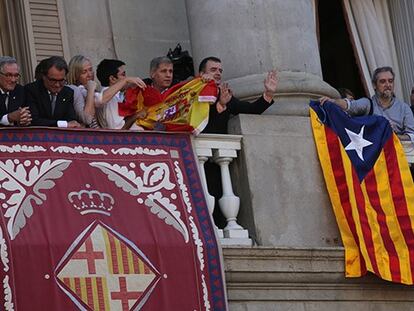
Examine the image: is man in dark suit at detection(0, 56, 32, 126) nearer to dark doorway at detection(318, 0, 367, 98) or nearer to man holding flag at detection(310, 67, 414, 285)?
man holding flag at detection(310, 67, 414, 285)

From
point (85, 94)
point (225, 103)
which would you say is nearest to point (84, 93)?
point (85, 94)

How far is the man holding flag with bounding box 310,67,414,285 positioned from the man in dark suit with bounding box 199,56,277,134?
639 mm

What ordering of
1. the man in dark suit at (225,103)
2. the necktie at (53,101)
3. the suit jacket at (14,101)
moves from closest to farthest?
the suit jacket at (14,101), the necktie at (53,101), the man in dark suit at (225,103)

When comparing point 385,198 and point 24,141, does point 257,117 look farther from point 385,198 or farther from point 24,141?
point 24,141

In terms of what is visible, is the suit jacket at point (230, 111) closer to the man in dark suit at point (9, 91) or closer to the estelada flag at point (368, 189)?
the estelada flag at point (368, 189)

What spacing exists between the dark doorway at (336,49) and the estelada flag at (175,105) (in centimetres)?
478

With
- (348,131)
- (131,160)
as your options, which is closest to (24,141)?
(131,160)

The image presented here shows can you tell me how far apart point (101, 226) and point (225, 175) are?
1732 millimetres

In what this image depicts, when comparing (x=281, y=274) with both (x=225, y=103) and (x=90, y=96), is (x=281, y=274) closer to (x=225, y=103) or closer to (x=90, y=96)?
(x=225, y=103)

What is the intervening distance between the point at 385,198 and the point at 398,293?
933mm

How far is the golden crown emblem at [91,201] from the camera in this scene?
15.3 m

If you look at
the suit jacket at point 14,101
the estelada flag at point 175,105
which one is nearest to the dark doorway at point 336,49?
the estelada flag at point 175,105

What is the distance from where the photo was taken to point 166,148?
1608cm

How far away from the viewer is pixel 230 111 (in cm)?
1691
